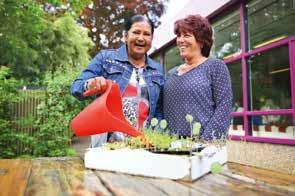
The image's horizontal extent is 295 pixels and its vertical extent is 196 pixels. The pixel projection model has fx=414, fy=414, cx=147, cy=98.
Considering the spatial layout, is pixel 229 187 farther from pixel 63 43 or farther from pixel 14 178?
pixel 63 43

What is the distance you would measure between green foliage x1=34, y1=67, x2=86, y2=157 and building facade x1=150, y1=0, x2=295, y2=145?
2.68 m

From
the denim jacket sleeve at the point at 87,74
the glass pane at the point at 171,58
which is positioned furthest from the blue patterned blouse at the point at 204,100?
the glass pane at the point at 171,58

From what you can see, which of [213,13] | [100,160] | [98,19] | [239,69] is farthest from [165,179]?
[98,19]

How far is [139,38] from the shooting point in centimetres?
194

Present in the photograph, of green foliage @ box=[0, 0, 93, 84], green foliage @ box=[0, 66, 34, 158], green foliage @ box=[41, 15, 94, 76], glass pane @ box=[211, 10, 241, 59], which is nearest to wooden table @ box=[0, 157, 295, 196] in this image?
glass pane @ box=[211, 10, 241, 59]

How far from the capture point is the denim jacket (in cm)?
194

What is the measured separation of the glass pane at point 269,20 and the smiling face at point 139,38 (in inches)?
129

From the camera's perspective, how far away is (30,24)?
320 inches

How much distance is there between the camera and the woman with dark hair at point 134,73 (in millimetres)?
1883

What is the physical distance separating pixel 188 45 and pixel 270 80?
368 centimetres

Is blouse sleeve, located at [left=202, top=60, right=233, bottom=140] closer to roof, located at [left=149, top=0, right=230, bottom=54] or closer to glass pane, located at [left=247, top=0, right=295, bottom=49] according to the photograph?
glass pane, located at [left=247, top=0, right=295, bottom=49]

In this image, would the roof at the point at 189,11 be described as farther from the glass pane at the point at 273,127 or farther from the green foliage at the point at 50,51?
the green foliage at the point at 50,51

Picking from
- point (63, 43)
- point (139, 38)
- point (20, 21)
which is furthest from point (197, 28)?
point (63, 43)

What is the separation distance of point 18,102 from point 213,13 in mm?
4123
